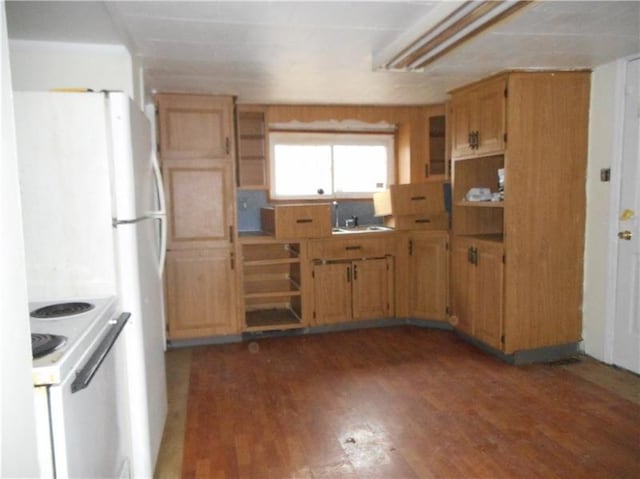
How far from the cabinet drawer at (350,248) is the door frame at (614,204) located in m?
1.68

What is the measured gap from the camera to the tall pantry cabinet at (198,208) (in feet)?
11.8

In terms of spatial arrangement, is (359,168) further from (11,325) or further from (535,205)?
(11,325)

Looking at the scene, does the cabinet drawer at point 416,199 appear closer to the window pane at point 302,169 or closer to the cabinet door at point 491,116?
the cabinet door at point 491,116

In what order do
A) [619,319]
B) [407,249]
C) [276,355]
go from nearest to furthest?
[619,319]
[276,355]
[407,249]

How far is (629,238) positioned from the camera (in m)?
3.02

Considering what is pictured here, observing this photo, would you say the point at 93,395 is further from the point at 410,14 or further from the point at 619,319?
the point at 619,319

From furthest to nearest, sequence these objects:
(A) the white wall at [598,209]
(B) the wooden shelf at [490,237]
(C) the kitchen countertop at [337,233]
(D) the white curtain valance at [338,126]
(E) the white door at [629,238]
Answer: (D) the white curtain valance at [338,126], (C) the kitchen countertop at [337,233], (B) the wooden shelf at [490,237], (A) the white wall at [598,209], (E) the white door at [629,238]

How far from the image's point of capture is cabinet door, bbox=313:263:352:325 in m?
4.00

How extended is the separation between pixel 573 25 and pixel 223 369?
2984 mm

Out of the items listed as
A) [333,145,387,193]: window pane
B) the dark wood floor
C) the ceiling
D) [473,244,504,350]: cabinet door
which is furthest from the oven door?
[333,145,387,193]: window pane

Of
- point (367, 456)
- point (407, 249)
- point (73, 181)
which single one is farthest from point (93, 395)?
point (407, 249)

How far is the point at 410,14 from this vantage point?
2094 millimetres

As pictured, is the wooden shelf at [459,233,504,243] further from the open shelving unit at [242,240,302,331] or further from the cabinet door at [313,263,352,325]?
the open shelving unit at [242,240,302,331]

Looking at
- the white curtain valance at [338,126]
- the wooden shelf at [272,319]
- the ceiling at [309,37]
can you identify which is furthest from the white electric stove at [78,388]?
the white curtain valance at [338,126]
